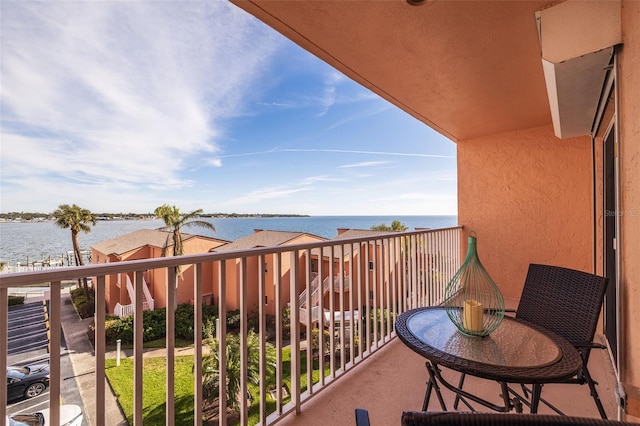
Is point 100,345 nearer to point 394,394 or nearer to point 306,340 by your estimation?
point 306,340

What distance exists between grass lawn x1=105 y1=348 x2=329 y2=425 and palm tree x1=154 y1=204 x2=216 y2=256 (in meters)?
6.69

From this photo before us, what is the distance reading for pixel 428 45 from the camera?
7.19 ft

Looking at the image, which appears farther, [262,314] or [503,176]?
[503,176]

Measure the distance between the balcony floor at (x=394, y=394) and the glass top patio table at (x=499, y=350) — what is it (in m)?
0.74

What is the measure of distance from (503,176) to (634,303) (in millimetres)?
3575

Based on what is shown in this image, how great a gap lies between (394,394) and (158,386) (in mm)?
12379

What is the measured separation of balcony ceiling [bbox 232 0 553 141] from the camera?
183cm

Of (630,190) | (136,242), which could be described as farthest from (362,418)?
(136,242)

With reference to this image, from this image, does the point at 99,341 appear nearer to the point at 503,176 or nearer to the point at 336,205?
the point at 503,176

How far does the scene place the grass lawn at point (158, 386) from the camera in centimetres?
914

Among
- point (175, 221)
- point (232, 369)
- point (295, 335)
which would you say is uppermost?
point (175, 221)

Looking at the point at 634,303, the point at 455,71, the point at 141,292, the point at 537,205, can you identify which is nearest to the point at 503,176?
the point at 537,205

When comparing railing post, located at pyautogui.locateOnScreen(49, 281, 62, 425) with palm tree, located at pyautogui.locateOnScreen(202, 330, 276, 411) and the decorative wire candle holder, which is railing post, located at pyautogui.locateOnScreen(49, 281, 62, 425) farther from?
palm tree, located at pyautogui.locateOnScreen(202, 330, 276, 411)

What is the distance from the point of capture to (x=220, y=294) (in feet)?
4.89
